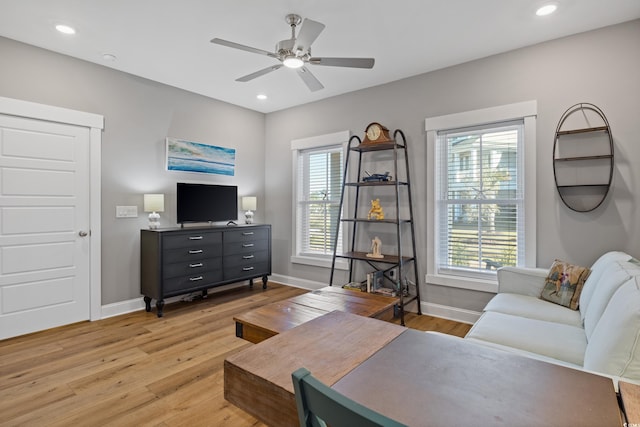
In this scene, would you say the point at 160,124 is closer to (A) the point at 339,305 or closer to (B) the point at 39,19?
(B) the point at 39,19

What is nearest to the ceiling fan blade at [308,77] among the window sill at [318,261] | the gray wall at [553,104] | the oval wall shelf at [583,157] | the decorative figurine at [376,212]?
the gray wall at [553,104]

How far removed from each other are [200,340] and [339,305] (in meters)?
1.40

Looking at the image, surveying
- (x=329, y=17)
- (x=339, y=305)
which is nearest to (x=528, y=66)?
(x=329, y=17)

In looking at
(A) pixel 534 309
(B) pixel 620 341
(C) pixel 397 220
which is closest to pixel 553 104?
(C) pixel 397 220

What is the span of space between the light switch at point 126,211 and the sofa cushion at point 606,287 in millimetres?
4190

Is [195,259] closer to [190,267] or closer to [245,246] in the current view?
[190,267]

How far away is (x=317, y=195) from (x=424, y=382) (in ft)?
13.2

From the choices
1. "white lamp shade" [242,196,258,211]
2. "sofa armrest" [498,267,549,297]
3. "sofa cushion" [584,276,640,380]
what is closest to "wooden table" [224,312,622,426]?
"sofa cushion" [584,276,640,380]

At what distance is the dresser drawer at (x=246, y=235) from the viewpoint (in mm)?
4305

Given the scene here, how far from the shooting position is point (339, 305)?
2.58 metres

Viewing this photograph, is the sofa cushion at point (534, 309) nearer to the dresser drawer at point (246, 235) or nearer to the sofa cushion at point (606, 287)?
the sofa cushion at point (606, 287)

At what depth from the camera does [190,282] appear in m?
3.89

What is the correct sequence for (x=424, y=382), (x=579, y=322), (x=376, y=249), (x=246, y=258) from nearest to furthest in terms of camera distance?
(x=424, y=382), (x=579, y=322), (x=376, y=249), (x=246, y=258)

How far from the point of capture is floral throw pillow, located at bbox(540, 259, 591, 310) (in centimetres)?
252
